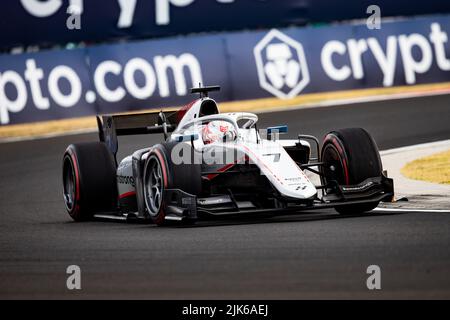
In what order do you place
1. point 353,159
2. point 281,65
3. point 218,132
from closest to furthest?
point 353,159 < point 218,132 < point 281,65

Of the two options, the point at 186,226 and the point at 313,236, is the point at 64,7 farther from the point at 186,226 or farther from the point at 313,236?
the point at 313,236

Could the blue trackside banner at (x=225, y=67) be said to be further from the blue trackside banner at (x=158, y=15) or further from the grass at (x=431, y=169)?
the grass at (x=431, y=169)

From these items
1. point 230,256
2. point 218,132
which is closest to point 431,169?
point 218,132

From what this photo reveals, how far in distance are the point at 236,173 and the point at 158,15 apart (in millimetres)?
13849

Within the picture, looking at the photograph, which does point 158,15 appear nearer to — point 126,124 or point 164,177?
point 126,124

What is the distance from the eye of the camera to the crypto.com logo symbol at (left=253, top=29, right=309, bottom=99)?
2492cm

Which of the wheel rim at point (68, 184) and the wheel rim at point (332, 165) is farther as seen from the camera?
the wheel rim at point (68, 184)

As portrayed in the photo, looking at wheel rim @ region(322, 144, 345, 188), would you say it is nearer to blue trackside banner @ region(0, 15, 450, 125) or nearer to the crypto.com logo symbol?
blue trackside banner @ region(0, 15, 450, 125)

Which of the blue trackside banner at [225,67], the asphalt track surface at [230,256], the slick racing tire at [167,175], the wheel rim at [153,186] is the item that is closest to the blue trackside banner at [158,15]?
the blue trackside banner at [225,67]

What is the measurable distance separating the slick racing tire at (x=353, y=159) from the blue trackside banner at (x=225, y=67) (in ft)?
38.2

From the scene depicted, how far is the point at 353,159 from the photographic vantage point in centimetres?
1195

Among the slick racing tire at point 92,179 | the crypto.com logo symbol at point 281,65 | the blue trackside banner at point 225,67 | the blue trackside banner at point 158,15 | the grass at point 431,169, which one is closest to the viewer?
the slick racing tire at point 92,179

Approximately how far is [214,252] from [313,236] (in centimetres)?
102

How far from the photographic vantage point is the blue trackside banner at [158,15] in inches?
948
